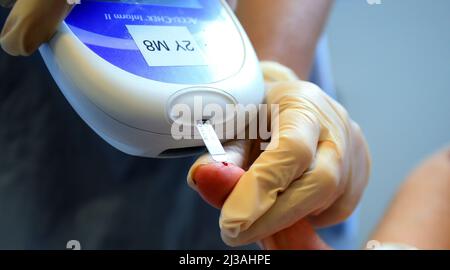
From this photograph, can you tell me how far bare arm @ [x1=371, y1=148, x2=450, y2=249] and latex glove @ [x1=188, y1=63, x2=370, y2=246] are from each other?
14 centimetres

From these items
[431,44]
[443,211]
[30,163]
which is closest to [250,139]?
[30,163]

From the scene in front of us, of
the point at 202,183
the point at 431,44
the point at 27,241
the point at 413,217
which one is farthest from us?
the point at 431,44

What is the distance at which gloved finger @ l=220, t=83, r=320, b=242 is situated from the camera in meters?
0.39

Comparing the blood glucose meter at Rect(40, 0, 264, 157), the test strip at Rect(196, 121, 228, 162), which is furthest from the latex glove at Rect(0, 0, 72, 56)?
the test strip at Rect(196, 121, 228, 162)

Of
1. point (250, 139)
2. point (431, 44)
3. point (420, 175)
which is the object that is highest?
point (250, 139)

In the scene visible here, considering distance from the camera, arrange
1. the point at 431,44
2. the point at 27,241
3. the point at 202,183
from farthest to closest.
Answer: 1. the point at 431,44
2. the point at 27,241
3. the point at 202,183

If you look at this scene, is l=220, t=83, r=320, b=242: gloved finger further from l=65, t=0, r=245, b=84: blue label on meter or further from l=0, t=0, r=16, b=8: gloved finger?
l=0, t=0, r=16, b=8: gloved finger

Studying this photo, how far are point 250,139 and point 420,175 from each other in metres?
0.37

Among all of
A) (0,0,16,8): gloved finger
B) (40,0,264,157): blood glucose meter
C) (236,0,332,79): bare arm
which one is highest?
(0,0,16,8): gloved finger

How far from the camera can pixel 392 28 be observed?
855mm

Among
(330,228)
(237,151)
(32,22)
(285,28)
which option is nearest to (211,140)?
(237,151)

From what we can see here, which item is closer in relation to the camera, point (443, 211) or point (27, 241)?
point (27, 241)

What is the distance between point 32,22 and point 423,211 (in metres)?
0.52

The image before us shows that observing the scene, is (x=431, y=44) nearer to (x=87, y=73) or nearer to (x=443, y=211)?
(x=443, y=211)
